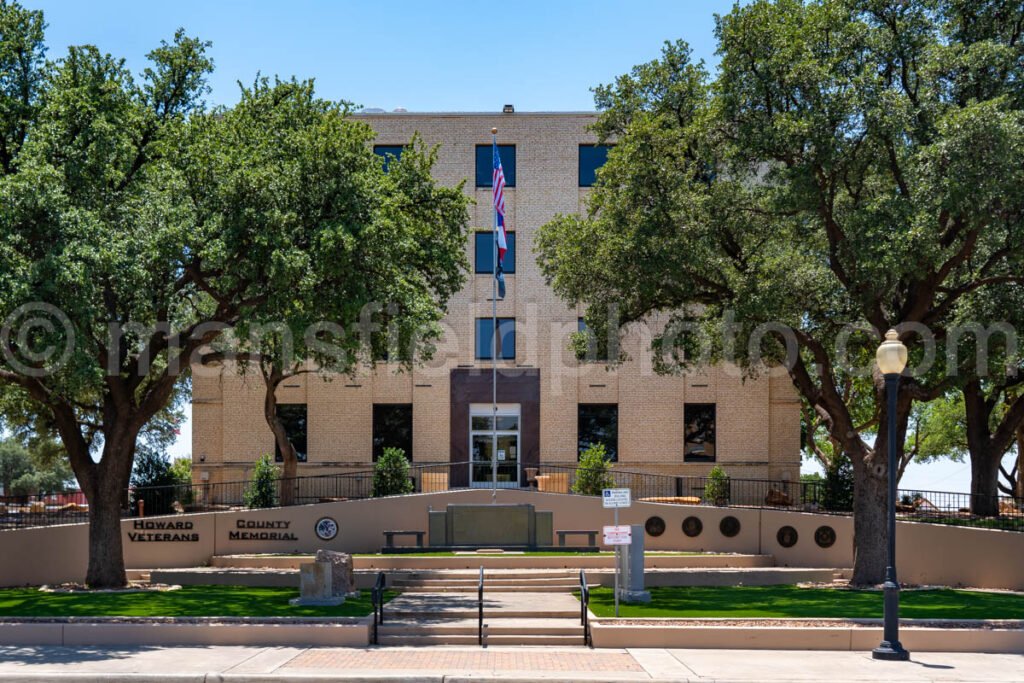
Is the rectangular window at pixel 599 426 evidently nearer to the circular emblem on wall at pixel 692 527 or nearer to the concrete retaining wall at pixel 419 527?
the concrete retaining wall at pixel 419 527

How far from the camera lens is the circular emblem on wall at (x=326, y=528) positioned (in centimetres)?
3319

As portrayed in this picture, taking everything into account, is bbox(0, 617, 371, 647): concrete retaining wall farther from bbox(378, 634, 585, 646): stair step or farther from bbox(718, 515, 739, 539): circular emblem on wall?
bbox(718, 515, 739, 539): circular emblem on wall

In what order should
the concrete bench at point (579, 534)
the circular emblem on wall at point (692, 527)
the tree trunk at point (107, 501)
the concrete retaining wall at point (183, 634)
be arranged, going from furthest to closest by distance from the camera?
the circular emblem on wall at point (692, 527) < the concrete bench at point (579, 534) < the tree trunk at point (107, 501) < the concrete retaining wall at point (183, 634)

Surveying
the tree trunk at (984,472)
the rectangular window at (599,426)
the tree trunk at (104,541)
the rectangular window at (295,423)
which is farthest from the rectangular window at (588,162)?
the tree trunk at (104,541)

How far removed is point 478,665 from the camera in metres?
17.3

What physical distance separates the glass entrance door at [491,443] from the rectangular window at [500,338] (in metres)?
1.83

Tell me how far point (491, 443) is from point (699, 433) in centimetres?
743

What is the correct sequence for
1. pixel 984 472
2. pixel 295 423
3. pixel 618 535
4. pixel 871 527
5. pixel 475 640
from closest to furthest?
pixel 475 640, pixel 618 535, pixel 871 527, pixel 984 472, pixel 295 423

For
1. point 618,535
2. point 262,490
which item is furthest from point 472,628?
point 262,490

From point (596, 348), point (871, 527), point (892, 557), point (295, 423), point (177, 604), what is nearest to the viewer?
point (892, 557)

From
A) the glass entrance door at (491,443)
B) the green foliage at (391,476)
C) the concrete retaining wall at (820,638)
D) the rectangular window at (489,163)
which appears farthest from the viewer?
the rectangular window at (489,163)

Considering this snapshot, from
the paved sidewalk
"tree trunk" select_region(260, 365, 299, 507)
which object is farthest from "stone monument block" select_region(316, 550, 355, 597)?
"tree trunk" select_region(260, 365, 299, 507)

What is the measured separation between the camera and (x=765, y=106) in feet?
81.0

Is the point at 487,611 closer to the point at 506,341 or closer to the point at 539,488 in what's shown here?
the point at 539,488
